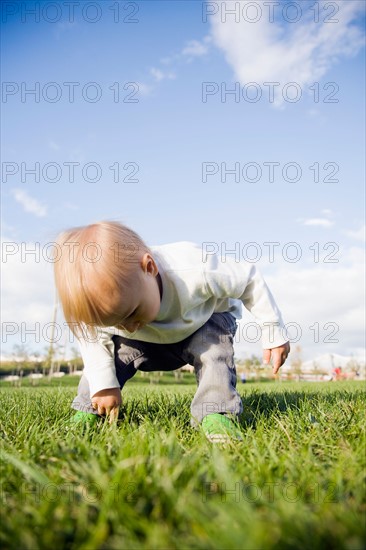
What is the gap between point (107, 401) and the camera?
113 inches

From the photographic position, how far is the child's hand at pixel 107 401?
2865 mm

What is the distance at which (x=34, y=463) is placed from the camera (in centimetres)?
162

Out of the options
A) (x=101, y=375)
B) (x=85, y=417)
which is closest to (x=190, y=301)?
(x=101, y=375)

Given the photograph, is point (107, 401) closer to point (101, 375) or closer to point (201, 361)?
point (101, 375)

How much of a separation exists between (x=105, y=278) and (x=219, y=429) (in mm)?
869

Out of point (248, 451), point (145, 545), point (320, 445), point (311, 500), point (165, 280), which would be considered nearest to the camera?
point (145, 545)

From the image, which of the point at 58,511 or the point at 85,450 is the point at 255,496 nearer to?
the point at 58,511

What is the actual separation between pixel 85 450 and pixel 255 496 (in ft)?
2.16

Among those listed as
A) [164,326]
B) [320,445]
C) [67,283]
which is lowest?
[320,445]

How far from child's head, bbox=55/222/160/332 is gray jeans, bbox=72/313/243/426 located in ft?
1.33

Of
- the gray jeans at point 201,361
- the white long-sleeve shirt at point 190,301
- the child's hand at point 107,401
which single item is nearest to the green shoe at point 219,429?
→ the gray jeans at point 201,361

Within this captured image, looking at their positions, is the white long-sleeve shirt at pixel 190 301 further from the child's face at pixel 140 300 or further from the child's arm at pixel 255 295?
the child's face at pixel 140 300

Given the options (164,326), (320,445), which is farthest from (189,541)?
(164,326)

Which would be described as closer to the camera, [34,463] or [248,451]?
[34,463]
